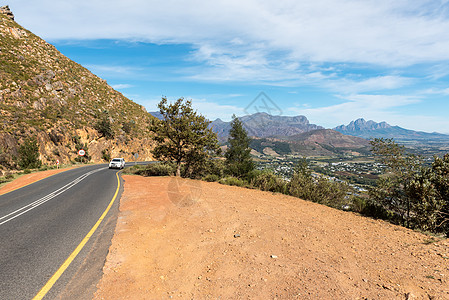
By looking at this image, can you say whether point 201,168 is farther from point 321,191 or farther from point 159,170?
point 321,191

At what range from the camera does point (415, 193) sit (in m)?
7.95

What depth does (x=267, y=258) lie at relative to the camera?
474cm

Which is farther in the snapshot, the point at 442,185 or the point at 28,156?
the point at 28,156

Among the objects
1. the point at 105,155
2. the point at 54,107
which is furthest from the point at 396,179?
the point at 54,107

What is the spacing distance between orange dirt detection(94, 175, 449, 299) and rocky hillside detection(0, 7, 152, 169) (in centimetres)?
3135

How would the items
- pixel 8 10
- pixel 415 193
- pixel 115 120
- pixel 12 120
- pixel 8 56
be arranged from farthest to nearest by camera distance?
pixel 8 10 → pixel 115 120 → pixel 8 56 → pixel 12 120 → pixel 415 193

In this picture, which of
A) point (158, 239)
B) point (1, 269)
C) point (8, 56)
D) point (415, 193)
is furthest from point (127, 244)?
point (8, 56)

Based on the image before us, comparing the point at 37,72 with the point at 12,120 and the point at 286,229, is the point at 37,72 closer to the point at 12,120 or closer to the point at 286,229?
the point at 12,120

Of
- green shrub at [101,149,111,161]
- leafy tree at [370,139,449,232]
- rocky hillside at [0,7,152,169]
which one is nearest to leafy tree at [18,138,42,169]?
rocky hillside at [0,7,152,169]

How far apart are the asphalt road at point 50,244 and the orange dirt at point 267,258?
40 cm

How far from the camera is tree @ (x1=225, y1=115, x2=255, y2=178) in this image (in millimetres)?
26641

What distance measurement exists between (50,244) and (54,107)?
48.7 m

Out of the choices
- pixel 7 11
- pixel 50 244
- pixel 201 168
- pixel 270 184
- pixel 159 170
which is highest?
pixel 7 11

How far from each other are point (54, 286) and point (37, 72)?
5888 centimetres
